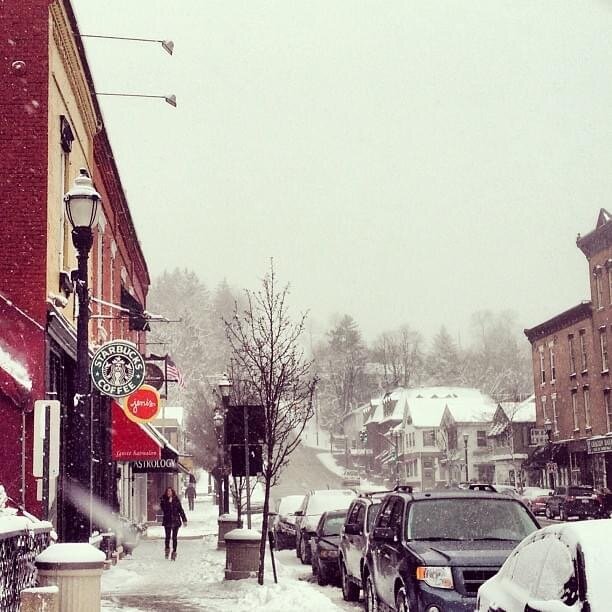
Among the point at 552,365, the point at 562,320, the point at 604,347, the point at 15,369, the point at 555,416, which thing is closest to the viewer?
the point at 15,369

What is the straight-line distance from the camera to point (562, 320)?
6138 centimetres

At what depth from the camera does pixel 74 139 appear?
18.9m

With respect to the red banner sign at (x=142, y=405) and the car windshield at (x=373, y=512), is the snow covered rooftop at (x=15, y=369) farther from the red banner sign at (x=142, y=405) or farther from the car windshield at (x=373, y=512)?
the red banner sign at (x=142, y=405)

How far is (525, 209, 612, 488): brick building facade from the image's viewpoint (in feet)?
180

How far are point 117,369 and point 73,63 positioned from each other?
18.9 ft

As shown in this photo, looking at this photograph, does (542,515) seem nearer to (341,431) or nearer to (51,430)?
(51,430)

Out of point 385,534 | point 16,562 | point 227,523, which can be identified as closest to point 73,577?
point 16,562

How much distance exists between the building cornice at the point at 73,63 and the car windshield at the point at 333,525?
930 cm

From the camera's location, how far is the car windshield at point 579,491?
44.8 metres

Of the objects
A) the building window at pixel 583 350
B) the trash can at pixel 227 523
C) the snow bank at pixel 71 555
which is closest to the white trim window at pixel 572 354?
the building window at pixel 583 350

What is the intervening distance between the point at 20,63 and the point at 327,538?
33.1 ft

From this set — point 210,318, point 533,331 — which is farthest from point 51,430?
point 210,318

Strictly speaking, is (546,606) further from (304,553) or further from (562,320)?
(562,320)

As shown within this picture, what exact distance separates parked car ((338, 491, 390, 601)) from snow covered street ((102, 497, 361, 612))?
1.01 feet
